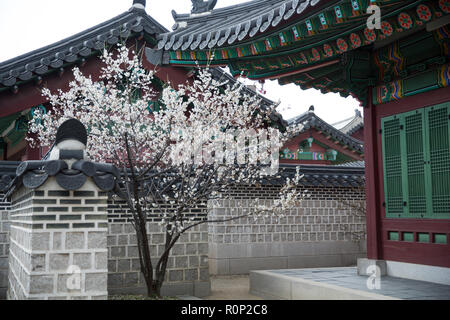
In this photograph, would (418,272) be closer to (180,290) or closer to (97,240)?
(180,290)

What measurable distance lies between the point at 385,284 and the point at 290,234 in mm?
5851

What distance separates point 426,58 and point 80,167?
17.2 feet

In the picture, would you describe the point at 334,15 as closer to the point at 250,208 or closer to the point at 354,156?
the point at 250,208

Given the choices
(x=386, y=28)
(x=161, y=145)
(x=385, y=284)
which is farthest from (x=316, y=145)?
(x=386, y=28)

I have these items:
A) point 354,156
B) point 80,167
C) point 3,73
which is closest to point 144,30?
point 3,73

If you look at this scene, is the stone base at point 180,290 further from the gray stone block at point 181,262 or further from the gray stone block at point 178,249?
the gray stone block at point 178,249

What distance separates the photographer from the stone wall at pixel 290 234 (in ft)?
38.7

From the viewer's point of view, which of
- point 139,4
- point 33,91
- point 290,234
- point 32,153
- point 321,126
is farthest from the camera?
point 321,126

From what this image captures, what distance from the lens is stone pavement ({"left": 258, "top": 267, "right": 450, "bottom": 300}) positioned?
19.3 feet

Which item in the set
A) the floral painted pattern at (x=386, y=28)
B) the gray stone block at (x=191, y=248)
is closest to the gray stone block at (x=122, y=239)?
the gray stone block at (x=191, y=248)

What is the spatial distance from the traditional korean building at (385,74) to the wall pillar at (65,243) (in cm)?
354

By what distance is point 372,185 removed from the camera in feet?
25.0

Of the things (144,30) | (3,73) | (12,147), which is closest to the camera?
(3,73)

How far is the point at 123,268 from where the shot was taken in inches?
323
